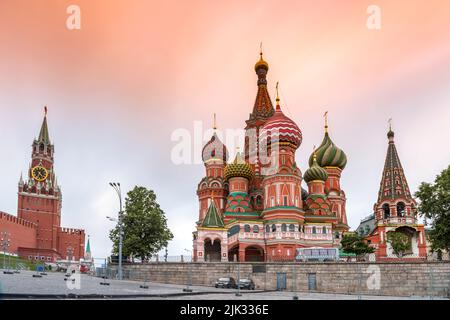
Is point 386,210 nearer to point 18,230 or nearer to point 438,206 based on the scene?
point 438,206

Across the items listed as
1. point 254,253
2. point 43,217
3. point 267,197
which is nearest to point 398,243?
point 267,197

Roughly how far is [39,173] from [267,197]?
76.6m

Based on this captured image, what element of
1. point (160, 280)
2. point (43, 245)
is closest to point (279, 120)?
point (160, 280)

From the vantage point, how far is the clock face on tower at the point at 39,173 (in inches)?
4493

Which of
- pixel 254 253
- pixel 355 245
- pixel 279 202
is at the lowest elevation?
pixel 254 253

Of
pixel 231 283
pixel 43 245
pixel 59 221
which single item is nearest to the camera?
pixel 231 283

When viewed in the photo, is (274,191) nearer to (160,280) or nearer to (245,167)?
(245,167)

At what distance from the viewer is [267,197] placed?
59.4 m

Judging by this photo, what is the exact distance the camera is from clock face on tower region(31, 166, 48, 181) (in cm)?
11412

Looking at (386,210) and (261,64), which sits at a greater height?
(261,64)

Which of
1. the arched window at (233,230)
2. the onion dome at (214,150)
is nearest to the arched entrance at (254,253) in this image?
the arched window at (233,230)

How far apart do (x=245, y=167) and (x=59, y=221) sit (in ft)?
225

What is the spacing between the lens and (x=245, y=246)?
189 ft

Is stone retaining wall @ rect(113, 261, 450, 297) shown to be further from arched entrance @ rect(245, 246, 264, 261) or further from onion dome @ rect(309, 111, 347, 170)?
onion dome @ rect(309, 111, 347, 170)
